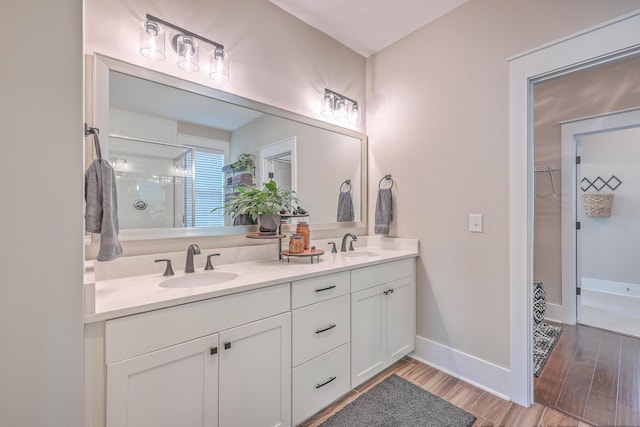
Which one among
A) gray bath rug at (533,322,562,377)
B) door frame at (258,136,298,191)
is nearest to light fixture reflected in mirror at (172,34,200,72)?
door frame at (258,136,298,191)

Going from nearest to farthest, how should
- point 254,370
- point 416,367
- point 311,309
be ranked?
point 254,370 → point 311,309 → point 416,367

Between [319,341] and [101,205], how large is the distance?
3.86 feet

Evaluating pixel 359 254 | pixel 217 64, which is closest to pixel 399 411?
pixel 359 254

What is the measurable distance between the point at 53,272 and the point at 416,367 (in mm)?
2138

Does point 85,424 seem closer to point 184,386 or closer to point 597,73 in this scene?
point 184,386

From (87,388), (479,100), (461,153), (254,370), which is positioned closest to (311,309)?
(254,370)

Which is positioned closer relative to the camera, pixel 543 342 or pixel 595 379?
pixel 595 379

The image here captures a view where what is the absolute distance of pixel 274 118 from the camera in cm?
190

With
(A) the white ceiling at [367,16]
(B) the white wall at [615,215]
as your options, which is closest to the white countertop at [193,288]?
(A) the white ceiling at [367,16]

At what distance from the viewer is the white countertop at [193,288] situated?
0.93m

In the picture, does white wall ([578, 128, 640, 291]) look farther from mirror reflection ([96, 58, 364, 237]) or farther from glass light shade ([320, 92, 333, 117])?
mirror reflection ([96, 58, 364, 237])

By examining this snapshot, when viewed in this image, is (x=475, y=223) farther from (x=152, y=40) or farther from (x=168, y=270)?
(x=152, y=40)

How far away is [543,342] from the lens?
2.26 m

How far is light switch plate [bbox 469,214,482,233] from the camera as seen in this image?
5.94 feet
